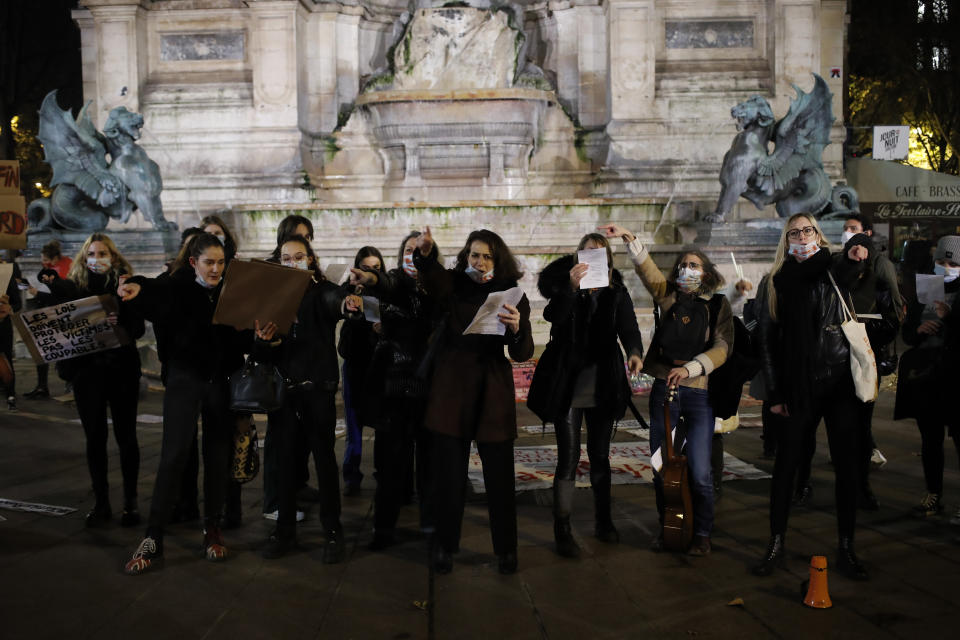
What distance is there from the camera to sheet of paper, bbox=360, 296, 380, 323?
5934 millimetres

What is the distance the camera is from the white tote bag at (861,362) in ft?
17.1

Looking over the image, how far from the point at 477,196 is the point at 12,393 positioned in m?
10.3

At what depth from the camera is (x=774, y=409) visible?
546 cm

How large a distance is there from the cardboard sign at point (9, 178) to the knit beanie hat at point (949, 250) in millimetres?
6722

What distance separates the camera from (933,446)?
661 centimetres

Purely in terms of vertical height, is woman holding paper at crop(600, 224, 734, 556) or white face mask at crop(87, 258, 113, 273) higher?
white face mask at crop(87, 258, 113, 273)

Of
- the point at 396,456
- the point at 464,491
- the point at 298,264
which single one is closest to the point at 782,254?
the point at 464,491

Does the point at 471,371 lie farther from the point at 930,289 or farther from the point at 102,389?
the point at 930,289

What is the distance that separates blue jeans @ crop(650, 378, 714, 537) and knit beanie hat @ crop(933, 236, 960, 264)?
2259mm

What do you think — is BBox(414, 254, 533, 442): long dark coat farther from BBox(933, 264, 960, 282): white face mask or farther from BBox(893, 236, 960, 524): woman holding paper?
BBox(933, 264, 960, 282): white face mask

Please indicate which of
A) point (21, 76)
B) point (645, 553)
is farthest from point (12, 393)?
point (21, 76)

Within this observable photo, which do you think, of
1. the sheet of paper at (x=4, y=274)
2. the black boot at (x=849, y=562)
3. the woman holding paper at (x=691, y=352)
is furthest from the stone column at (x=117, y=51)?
the black boot at (x=849, y=562)

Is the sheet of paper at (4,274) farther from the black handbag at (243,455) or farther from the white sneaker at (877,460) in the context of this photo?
the white sneaker at (877,460)

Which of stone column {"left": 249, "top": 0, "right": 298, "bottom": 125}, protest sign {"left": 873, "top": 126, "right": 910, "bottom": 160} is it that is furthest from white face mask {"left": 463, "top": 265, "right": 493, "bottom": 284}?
protest sign {"left": 873, "top": 126, "right": 910, "bottom": 160}
